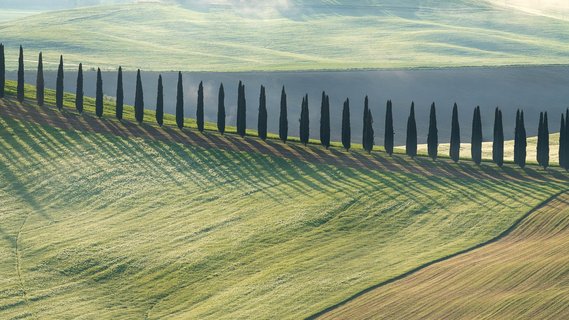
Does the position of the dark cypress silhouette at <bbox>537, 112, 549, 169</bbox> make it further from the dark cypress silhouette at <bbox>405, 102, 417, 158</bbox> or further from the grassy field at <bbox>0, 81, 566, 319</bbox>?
the dark cypress silhouette at <bbox>405, 102, 417, 158</bbox>

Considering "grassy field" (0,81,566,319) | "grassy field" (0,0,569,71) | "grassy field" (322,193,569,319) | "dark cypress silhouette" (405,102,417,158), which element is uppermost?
"dark cypress silhouette" (405,102,417,158)

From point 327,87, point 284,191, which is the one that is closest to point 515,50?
point 327,87

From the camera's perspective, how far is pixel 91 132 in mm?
67000

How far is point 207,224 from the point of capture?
51125 millimetres

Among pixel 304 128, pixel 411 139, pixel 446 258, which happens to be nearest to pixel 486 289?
pixel 446 258

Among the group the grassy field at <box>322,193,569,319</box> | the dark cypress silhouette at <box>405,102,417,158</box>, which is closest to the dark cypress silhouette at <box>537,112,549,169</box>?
the dark cypress silhouette at <box>405,102,417,158</box>

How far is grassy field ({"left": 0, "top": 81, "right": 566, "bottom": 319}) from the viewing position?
4244cm

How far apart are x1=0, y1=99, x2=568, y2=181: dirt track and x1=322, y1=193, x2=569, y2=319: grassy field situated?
1380cm

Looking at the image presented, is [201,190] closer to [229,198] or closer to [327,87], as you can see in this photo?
[229,198]

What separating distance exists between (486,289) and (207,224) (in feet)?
47.6

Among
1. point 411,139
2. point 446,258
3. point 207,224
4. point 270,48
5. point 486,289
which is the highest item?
point 411,139

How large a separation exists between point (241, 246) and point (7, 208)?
1324 centimetres

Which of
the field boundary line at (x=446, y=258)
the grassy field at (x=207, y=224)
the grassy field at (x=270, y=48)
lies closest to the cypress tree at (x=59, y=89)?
the grassy field at (x=207, y=224)

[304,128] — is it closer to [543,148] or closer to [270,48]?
[543,148]
